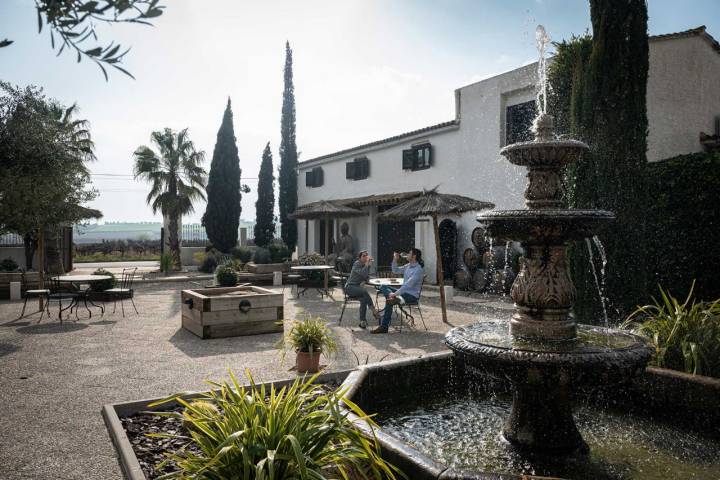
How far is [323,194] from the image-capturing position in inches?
991

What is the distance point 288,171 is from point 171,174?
6.07m

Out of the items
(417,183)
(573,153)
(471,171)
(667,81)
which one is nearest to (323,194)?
(417,183)

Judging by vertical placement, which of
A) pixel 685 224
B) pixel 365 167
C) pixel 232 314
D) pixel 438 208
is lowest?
pixel 232 314

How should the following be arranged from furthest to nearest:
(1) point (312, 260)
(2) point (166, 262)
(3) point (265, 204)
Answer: (3) point (265, 204) → (2) point (166, 262) → (1) point (312, 260)

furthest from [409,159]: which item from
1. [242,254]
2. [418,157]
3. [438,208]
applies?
[242,254]

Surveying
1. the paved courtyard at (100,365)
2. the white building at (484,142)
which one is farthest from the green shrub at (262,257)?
the paved courtyard at (100,365)

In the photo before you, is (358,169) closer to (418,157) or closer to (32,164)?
(418,157)

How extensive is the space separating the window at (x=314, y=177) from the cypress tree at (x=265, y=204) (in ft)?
8.52

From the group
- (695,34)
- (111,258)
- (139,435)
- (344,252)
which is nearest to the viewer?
(139,435)

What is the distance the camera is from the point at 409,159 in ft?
62.3

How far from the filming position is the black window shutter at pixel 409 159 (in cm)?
1889

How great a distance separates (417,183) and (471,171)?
2.95 m

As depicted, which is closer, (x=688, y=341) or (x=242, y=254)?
(x=688, y=341)

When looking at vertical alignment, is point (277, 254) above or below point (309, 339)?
above
